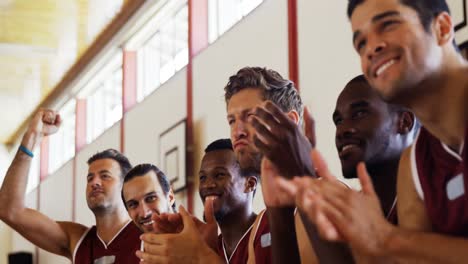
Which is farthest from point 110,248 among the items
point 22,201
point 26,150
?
point 26,150

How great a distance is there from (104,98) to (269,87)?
7332 mm

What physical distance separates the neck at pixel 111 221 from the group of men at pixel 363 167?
4.82 ft

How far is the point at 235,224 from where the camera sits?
3.30m

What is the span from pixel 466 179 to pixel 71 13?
736 cm

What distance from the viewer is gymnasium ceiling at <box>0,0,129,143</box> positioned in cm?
860

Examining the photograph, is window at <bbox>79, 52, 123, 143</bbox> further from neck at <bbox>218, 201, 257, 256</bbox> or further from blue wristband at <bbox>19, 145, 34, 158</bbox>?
neck at <bbox>218, 201, 257, 256</bbox>

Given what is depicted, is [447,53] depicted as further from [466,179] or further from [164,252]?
[164,252]

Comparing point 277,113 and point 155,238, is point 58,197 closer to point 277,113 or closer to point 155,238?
point 155,238

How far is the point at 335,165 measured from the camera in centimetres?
479

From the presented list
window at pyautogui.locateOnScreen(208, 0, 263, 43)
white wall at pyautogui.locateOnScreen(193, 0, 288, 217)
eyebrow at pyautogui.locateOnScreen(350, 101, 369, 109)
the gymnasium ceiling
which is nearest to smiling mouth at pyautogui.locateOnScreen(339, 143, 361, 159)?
eyebrow at pyautogui.locateOnScreen(350, 101, 369, 109)

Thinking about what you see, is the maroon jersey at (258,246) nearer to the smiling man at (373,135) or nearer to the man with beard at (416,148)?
the smiling man at (373,135)

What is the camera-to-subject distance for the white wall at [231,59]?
571 centimetres

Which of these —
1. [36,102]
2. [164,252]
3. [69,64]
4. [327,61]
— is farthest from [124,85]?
[164,252]

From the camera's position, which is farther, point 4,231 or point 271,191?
point 4,231
